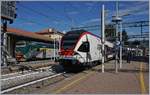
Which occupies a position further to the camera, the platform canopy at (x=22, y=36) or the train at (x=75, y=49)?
the platform canopy at (x=22, y=36)

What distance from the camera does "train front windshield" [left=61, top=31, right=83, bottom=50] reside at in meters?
26.1

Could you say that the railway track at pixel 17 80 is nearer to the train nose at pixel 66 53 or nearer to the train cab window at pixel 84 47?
the train nose at pixel 66 53

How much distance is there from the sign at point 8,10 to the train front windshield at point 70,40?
961cm

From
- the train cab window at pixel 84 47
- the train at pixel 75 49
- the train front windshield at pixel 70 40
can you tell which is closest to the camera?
the train at pixel 75 49

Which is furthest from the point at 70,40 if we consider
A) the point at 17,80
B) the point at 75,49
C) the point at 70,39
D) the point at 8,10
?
the point at 8,10

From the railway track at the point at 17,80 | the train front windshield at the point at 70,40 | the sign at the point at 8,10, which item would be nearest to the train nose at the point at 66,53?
the train front windshield at the point at 70,40

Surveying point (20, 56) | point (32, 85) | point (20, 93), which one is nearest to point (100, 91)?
point (20, 93)

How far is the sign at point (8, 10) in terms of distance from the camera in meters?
33.9

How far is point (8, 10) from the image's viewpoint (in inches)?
1375

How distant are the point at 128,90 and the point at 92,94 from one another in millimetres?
1969

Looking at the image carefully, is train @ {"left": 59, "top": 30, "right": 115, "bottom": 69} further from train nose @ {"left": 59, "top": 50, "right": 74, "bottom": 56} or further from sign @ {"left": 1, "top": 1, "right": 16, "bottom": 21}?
sign @ {"left": 1, "top": 1, "right": 16, "bottom": 21}

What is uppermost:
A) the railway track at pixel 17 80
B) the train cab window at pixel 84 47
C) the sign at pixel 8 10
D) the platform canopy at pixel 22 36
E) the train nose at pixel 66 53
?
the sign at pixel 8 10

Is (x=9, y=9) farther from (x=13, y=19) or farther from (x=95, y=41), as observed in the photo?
(x=95, y=41)

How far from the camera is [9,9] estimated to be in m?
35.1
